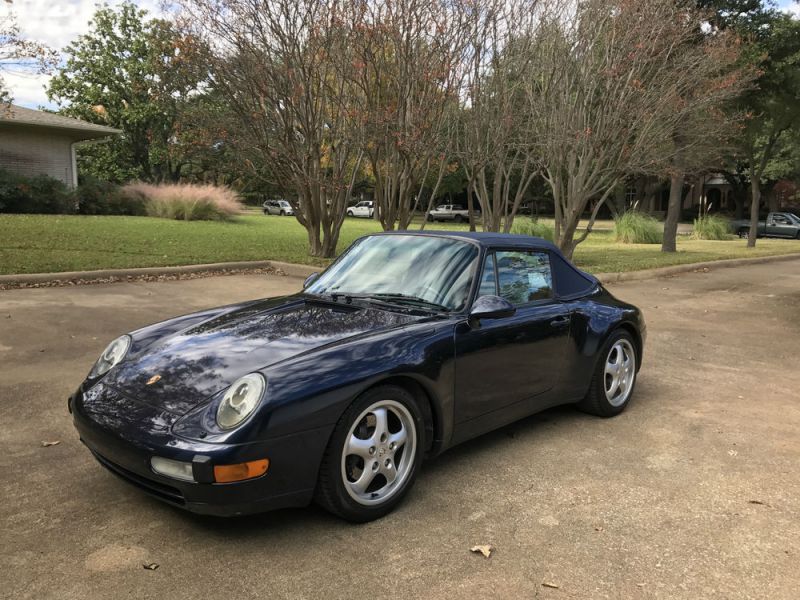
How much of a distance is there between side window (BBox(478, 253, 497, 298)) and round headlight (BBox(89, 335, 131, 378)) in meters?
2.08

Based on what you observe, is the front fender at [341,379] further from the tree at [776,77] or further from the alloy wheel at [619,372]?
the tree at [776,77]

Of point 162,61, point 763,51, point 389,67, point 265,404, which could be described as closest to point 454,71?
point 389,67

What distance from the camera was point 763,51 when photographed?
20.1m

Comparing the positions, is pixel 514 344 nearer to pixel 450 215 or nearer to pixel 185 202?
pixel 185 202

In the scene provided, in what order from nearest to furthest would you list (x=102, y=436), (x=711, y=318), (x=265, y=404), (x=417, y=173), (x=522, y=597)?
(x=522, y=597) < (x=265, y=404) < (x=102, y=436) < (x=711, y=318) < (x=417, y=173)

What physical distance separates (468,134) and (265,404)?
12.2 m

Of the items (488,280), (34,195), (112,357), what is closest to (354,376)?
(488,280)

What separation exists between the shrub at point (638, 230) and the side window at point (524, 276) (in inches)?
940

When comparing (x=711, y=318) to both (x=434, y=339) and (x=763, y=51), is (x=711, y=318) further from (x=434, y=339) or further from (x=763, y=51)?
(x=763, y=51)

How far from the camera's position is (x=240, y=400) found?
2.80m

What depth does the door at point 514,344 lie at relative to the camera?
3.62m

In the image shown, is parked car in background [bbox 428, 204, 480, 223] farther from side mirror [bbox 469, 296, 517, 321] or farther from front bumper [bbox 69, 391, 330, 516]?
front bumper [bbox 69, 391, 330, 516]

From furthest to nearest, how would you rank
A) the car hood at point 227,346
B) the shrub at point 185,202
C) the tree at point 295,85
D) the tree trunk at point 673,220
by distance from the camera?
the shrub at point 185,202 → the tree trunk at point 673,220 → the tree at point 295,85 → the car hood at point 227,346

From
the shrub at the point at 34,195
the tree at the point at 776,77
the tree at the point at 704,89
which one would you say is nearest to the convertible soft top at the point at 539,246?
the tree at the point at 704,89
